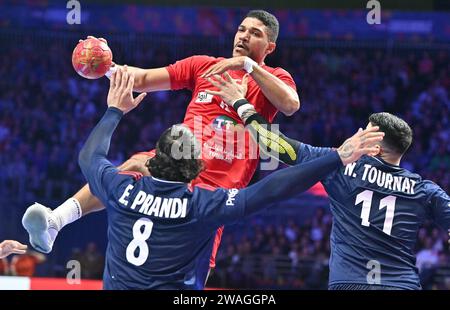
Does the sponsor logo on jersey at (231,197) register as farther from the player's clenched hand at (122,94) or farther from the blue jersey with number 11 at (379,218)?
the blue jersey with number 11 at (379,218)

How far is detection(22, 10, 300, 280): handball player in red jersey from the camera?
5723mm

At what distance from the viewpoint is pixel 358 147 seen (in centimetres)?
418

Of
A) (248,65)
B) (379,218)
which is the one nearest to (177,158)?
(379,218)

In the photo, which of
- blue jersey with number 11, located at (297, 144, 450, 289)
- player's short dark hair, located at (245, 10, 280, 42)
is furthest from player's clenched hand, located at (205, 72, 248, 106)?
blue jersey with number 11, located at (297, 144, 450, 289)

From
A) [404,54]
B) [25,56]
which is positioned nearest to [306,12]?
[404,54]

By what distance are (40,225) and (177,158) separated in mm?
Result: 1726

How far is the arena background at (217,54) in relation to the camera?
15.5 meters

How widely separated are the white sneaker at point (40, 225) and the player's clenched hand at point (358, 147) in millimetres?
2380

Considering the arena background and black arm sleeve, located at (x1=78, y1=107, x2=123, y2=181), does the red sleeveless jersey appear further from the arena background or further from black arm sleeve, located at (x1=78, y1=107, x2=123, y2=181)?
the arena background

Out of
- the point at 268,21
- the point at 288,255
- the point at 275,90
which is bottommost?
the point at 288,255

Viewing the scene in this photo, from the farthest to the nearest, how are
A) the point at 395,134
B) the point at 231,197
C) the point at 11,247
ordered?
the point at 395,134 < the point at 11,247 < the point at 231,197

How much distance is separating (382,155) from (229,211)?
1.71 metres

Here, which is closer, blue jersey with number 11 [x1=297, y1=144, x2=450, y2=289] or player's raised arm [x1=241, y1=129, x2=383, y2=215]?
player's raised arm [x1=241, y1=129, x2=383, y2=215]

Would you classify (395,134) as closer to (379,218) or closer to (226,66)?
(379,218)
